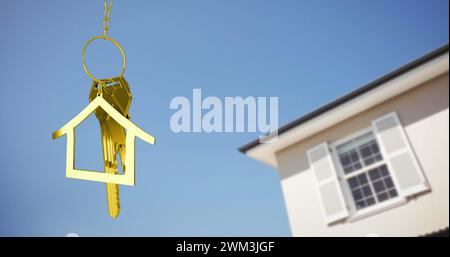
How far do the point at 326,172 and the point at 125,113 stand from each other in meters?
7.12

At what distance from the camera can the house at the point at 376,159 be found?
6840mm

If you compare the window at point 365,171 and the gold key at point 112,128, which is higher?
the window at point 365,171

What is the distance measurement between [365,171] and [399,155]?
805 mm

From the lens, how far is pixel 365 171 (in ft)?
25.5

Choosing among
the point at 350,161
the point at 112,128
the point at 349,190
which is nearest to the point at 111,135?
the point at 112,128

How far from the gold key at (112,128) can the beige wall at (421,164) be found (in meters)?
6.72

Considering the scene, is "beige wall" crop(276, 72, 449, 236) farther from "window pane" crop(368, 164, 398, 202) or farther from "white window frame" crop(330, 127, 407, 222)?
"window pane" crop(368, 164, 398, 202)

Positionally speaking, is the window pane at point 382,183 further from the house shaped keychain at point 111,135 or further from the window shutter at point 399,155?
the house shaped keychain at point 111,135

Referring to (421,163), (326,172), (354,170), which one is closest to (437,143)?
(421,163)

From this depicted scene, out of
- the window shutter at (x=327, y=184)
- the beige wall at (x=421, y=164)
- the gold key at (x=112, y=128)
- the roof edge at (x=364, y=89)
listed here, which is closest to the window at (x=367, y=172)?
the window shutter at (x=327, y=184)

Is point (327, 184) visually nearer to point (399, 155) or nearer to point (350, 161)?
point (350, 161)

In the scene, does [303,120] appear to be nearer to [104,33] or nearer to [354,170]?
[354,170]

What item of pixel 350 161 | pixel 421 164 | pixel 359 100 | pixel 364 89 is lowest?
pixel 421 164
